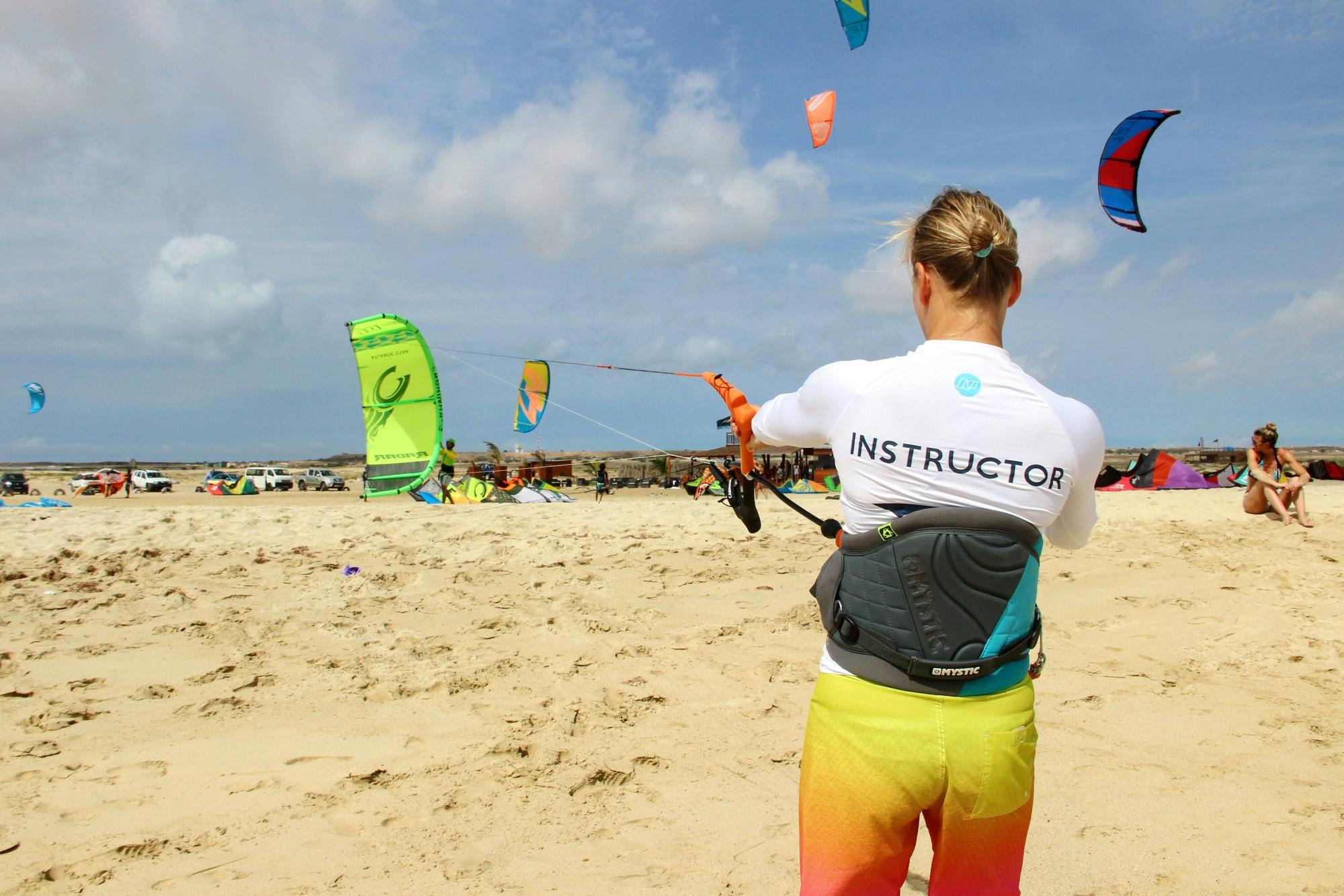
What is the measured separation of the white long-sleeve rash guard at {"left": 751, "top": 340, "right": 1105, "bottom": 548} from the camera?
1.37 meters

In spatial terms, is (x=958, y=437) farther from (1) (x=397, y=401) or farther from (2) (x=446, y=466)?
(2) (x=446, y=466)

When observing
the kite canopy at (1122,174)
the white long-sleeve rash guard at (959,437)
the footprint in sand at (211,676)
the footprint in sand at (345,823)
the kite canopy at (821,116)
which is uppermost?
the kite canopy at (821,116)

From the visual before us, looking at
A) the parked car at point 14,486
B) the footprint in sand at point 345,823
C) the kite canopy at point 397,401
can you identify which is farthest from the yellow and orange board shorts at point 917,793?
the parked car at point 14,486

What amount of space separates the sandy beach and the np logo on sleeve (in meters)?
1.87

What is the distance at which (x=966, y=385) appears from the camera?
1.38 m

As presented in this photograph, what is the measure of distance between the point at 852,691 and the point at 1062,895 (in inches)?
68.3

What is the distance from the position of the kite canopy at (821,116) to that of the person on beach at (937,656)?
29.6ft

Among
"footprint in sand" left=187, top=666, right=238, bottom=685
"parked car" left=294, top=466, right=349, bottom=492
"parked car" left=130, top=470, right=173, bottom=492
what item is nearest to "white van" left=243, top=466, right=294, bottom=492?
"parked car" left=294, top=466, right=349, bottom=492

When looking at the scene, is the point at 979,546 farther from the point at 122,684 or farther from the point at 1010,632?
the point at 122,684

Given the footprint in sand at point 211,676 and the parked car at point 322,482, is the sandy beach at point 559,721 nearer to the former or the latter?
the footprint in sand at point 211,676

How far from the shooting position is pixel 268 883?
2619 millimetres

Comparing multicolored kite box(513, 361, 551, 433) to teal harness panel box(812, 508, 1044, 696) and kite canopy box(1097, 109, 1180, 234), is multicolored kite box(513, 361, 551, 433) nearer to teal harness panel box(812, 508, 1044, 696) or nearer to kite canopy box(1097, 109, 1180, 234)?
kite canopy box(1097, 109, 1180, 234)

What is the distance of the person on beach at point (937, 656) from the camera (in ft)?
4.44

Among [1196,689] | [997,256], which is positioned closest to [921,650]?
[997,256]
